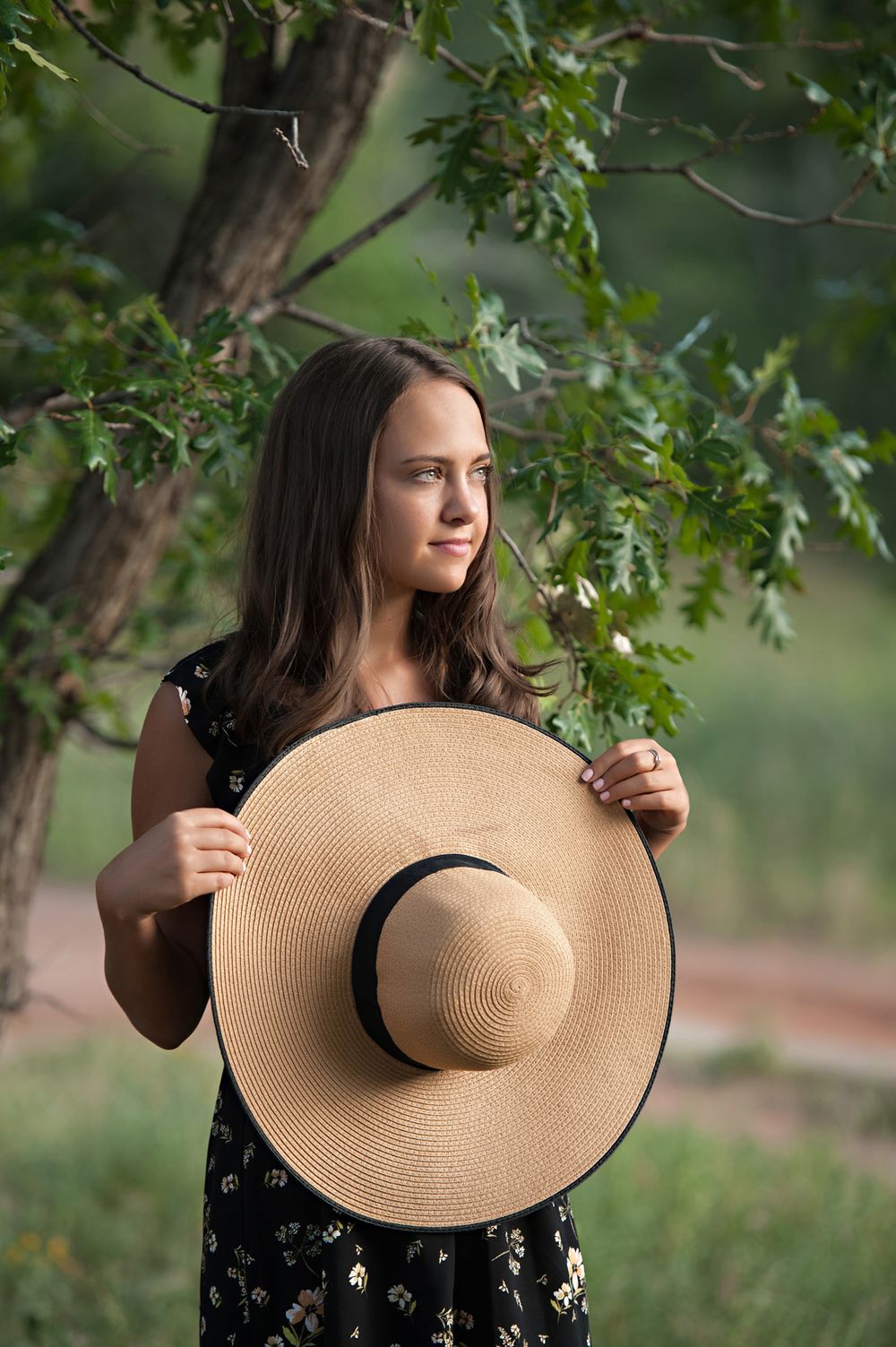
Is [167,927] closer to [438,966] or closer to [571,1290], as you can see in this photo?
[438,966]

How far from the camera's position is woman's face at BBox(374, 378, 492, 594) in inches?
61.1

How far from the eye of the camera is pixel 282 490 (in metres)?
1.64

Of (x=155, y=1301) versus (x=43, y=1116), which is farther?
(x=43, y=1116)

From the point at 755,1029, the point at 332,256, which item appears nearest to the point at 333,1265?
the point at 332,256

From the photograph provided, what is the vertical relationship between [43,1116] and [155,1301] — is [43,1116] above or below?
below

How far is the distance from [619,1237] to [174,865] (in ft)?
9.21

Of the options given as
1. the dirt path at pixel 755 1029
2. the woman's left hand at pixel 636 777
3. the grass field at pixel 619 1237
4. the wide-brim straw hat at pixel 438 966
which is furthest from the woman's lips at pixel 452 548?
the dirt path at pixel 755 1029

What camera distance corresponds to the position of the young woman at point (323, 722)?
1473mm

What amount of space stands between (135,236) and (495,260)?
963 cm

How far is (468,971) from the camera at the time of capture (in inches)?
54.0

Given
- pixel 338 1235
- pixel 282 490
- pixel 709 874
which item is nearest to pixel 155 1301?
pixel 338 1235

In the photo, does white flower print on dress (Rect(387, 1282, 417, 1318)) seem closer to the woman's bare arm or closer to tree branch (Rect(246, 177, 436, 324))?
the woman's bare arm

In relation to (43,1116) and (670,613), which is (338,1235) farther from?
(670,613)

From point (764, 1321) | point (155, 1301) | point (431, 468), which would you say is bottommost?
point (155, 1301)
